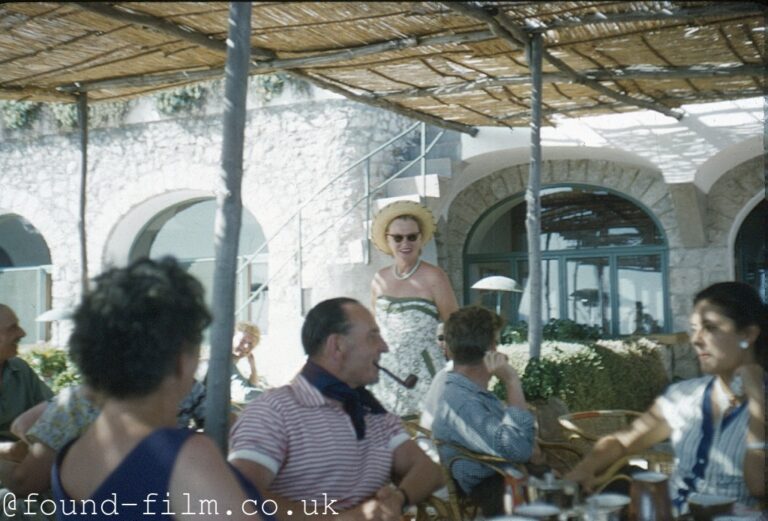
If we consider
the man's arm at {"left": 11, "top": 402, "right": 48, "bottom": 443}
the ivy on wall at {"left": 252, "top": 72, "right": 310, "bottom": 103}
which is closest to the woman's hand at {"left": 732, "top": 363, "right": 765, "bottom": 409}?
the man's arm at {"left": 11, "top": 402, "right": 48, "bottom": 443}

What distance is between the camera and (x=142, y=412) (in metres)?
1.73

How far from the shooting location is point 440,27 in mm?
4906

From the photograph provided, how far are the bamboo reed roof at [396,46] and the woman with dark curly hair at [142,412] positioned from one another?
106 inches

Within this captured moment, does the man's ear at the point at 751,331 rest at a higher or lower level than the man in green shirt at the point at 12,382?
higher

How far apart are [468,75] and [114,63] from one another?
2366mm

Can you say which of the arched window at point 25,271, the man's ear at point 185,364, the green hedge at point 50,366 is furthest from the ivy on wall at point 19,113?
the man's ear at point 185,364

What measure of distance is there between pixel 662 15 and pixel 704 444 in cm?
271

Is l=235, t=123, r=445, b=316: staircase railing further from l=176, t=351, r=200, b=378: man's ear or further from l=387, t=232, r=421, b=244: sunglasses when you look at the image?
l=176, t=351, r=200, b=378: man's ear

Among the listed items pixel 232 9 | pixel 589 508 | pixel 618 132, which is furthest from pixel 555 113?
pixel 589 508

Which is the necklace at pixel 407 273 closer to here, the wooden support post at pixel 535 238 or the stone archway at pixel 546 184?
the wooden support post at pixel 535 238

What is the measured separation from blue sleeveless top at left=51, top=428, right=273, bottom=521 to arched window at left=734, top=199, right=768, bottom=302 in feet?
29.9

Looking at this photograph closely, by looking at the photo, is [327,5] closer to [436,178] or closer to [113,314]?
[113,314]

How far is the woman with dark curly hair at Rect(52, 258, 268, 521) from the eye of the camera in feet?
5.27

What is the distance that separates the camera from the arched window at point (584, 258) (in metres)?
10.3
